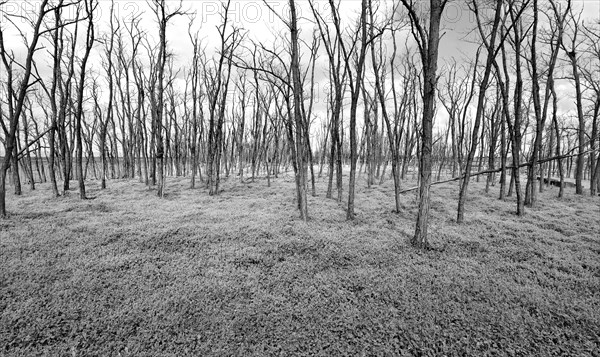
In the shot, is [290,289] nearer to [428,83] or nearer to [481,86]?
[428,83]

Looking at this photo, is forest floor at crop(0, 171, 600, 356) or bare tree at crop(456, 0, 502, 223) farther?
bare tree at crop(456, 0, 502, 223)

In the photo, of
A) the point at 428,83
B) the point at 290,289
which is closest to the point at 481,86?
the point at 428,83

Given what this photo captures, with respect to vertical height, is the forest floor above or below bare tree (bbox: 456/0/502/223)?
below

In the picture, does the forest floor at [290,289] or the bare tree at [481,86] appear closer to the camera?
the forest floor at [290,289]

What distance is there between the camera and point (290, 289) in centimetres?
429

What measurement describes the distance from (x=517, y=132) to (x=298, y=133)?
830 centimetres

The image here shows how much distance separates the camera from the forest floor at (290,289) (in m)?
3.19

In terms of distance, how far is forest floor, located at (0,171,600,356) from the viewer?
319 cm

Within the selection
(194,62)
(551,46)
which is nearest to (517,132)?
(551,46)

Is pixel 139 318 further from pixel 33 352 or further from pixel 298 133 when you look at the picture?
pixel 298 133

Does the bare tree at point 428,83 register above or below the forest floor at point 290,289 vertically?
above

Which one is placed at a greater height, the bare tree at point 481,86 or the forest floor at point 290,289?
the bare tree at point 481,86

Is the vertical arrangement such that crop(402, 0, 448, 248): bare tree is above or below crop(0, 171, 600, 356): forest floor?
above

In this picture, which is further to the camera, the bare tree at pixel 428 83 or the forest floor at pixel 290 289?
the bare tree at pixel 428 83
